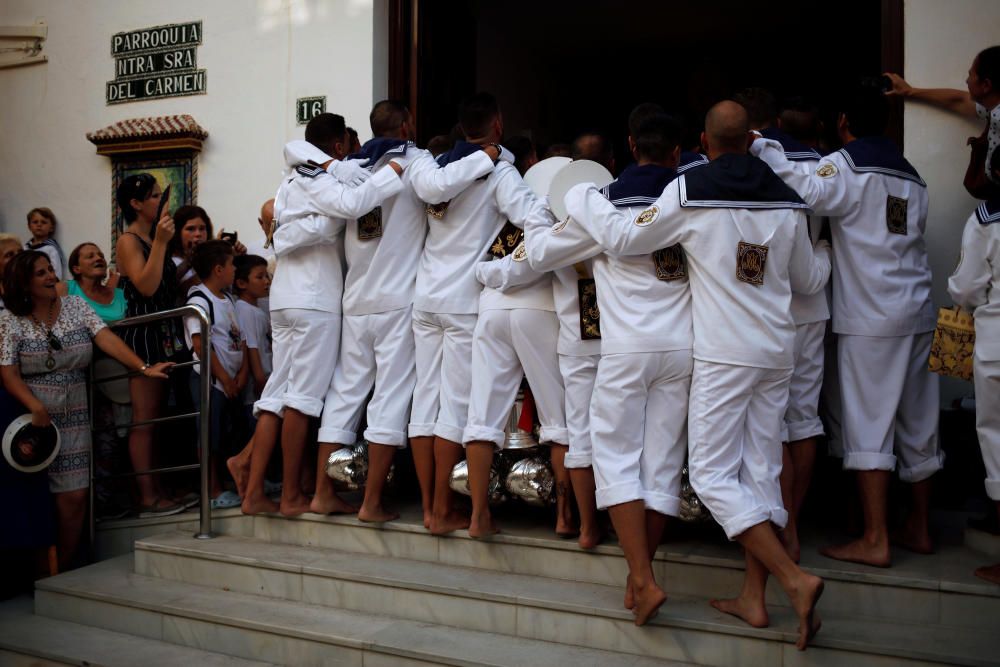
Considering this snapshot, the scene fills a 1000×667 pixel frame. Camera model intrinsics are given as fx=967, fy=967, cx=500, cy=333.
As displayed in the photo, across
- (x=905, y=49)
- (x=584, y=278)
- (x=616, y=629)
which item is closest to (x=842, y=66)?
(x=905, y=49)

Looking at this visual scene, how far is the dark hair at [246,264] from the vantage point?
5.52m

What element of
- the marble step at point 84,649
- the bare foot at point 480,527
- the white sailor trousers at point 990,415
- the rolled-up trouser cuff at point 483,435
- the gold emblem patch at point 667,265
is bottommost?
the marble step at point 84,649

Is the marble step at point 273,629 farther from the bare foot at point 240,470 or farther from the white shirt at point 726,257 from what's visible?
the white shirt at point 726,257

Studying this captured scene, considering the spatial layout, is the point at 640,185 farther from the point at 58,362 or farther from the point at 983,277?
the point at 58,362

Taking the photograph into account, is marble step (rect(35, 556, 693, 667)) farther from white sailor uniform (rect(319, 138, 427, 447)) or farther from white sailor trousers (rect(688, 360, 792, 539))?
white sailor uniform (rect(319, 138, 427, 447))

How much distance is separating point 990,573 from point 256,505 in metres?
3.17

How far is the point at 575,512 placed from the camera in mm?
4113

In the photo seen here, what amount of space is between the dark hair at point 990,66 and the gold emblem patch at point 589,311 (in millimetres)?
1824

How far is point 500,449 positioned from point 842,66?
24.0 ft

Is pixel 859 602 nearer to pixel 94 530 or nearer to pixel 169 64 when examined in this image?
pixel 94 530

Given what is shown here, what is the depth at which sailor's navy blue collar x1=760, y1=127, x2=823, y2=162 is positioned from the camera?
13.0ft

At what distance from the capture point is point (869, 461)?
12.3 ft

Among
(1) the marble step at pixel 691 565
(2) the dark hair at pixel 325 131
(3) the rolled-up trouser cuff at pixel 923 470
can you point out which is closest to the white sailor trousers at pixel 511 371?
(1) the marble step at pixel 691 565

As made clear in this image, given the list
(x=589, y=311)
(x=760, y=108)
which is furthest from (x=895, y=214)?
(x=589, y=311)
